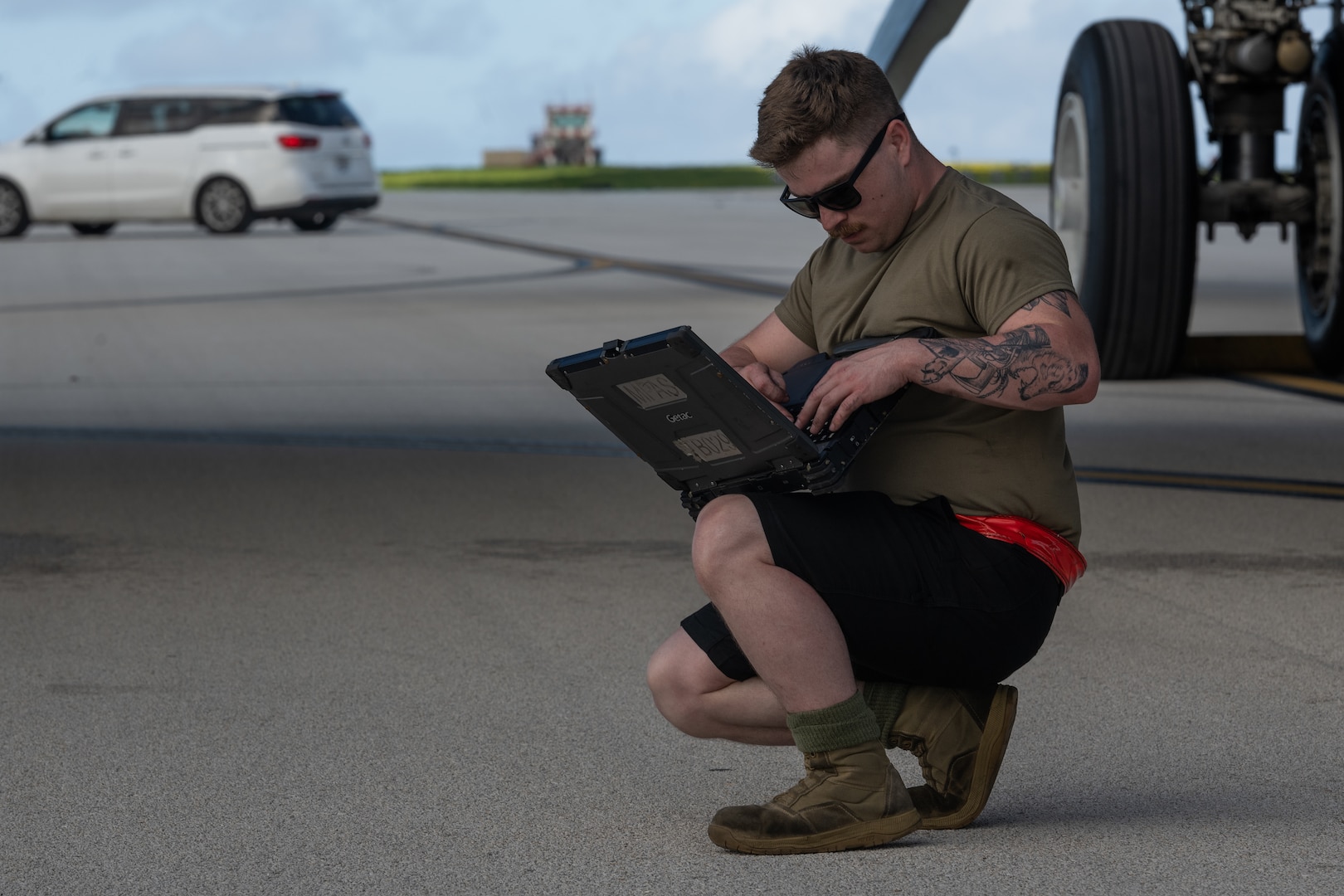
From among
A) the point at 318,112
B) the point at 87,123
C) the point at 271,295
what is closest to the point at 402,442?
the point at 271,295

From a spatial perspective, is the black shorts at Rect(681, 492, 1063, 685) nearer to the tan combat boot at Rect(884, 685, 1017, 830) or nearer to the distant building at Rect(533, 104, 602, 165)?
the tan combat boot at Rect(884, 685, 1017, 830)

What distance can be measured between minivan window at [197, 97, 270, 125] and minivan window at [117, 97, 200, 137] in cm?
14

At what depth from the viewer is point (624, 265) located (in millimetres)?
17922

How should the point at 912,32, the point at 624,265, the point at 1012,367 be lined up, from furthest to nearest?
the point at 624,265, the point at 912,32, the point at 1012,367

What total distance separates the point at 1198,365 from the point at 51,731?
742cm

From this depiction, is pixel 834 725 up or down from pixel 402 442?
up

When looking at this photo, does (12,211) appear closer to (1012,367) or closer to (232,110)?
(232,110)

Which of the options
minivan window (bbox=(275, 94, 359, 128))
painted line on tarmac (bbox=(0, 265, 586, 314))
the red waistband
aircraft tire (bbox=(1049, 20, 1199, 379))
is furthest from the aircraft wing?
minivan window (bbox=(275, 94, 359, 128))

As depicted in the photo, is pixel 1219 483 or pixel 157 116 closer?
pixel 1219 483

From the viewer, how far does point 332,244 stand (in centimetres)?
2252

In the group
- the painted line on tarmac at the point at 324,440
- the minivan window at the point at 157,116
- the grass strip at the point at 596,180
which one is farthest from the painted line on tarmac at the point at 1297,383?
the grass strip at the point at 596,180

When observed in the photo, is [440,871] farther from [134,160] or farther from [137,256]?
[134,160]

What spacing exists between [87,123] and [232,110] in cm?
187

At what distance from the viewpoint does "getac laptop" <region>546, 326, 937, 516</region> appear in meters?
2.97
